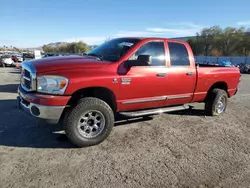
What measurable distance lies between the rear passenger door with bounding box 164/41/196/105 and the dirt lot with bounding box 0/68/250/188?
0.68 meters

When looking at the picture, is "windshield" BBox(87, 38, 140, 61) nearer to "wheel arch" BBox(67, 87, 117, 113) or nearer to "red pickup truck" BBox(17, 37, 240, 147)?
"red pickup truck" BBox(17, 37, 240, 147)

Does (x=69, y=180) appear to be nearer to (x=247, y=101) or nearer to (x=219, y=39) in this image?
(x=247, y=101)

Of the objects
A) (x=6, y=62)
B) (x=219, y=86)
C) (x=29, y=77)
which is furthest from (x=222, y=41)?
(x=29, y=77)

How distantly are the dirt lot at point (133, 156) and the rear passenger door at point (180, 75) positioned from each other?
0.68 m

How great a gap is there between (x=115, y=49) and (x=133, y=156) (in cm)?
222

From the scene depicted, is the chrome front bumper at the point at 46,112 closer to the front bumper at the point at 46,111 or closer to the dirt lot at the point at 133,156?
the front bumper at the point at 46,111

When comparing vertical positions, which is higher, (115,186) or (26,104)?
(26,104)

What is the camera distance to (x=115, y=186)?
2.77m

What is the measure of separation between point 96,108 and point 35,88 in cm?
104

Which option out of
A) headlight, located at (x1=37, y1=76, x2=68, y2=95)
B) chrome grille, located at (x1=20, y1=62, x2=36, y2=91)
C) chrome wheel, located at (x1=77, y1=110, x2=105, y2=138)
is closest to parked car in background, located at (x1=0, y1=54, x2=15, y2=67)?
chrome grille, located at (x1=20, y1=62, x2=36, y2=91)

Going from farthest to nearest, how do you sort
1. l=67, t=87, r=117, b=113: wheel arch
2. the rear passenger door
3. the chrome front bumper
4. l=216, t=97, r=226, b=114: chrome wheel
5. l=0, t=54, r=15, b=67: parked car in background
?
l=0, t=54, r=15, b=67: parked car in background
l=216, t=97, r=226, b=114: chrome wheel
the rear passenger door
l=67, t=87, r=117, b=113: wheel arch
the chrome front bumper

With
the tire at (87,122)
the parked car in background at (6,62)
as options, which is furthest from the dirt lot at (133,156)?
the parked car in background at (6,62)

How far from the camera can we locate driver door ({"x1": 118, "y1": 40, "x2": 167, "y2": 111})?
4.23 metres

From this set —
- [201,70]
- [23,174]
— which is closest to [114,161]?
[23,174]
